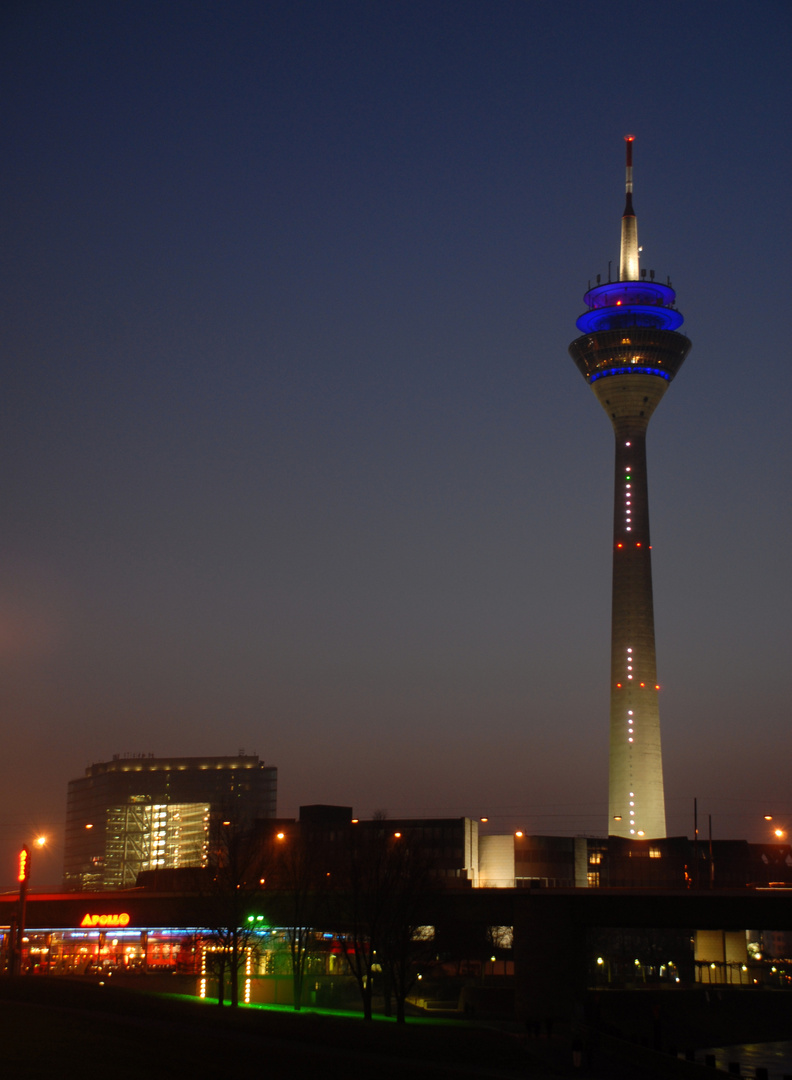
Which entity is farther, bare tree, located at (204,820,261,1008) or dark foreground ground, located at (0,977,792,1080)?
bare tree, located at (204,820,261,1008)

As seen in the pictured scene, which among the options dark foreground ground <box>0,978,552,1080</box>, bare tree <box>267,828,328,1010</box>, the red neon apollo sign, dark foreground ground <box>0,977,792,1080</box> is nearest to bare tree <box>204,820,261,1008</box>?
bare tree <box>267,828,328,1010</box>

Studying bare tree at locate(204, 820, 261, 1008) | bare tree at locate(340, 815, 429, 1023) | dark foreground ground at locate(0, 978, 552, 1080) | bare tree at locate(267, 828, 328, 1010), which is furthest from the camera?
bare tree at locate(267, 828, 328, 1010)

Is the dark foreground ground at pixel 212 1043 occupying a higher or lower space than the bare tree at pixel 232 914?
lower

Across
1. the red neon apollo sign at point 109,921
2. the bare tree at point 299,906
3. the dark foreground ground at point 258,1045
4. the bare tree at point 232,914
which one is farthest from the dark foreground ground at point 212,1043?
the red neon apollo sign at point 109,921

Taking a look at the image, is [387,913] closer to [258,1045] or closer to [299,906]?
[299,906]

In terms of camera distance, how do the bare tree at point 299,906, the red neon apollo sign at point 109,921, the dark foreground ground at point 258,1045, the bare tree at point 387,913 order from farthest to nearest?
the red neon apollo sign at point 109,921, the bare tree at point 299,906, the bare tree at point 387,913, the dark foreground ground at point 258,1045

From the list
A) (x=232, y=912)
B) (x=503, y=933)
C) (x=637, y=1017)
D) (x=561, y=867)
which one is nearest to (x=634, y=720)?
(x=561, y=867)

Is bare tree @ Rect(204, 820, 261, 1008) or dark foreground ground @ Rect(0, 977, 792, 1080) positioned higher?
bare tree @ Rect(204, 820, 261, 1008)

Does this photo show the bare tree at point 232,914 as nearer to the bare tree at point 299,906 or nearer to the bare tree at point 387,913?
the bare tree at point 299,906

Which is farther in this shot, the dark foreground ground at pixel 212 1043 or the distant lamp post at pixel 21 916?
the distant lamp post at pixel 21 916

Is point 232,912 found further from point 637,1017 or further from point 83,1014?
point 637,1017

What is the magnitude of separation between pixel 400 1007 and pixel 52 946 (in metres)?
50.3

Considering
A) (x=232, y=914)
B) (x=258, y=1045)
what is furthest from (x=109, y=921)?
(x=258, y=1045)

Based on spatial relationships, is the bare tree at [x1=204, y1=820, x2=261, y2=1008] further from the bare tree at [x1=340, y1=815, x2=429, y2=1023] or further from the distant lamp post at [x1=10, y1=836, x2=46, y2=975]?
the distant lamp post at [x1=10, y1=836, x2=46, y2=975]
